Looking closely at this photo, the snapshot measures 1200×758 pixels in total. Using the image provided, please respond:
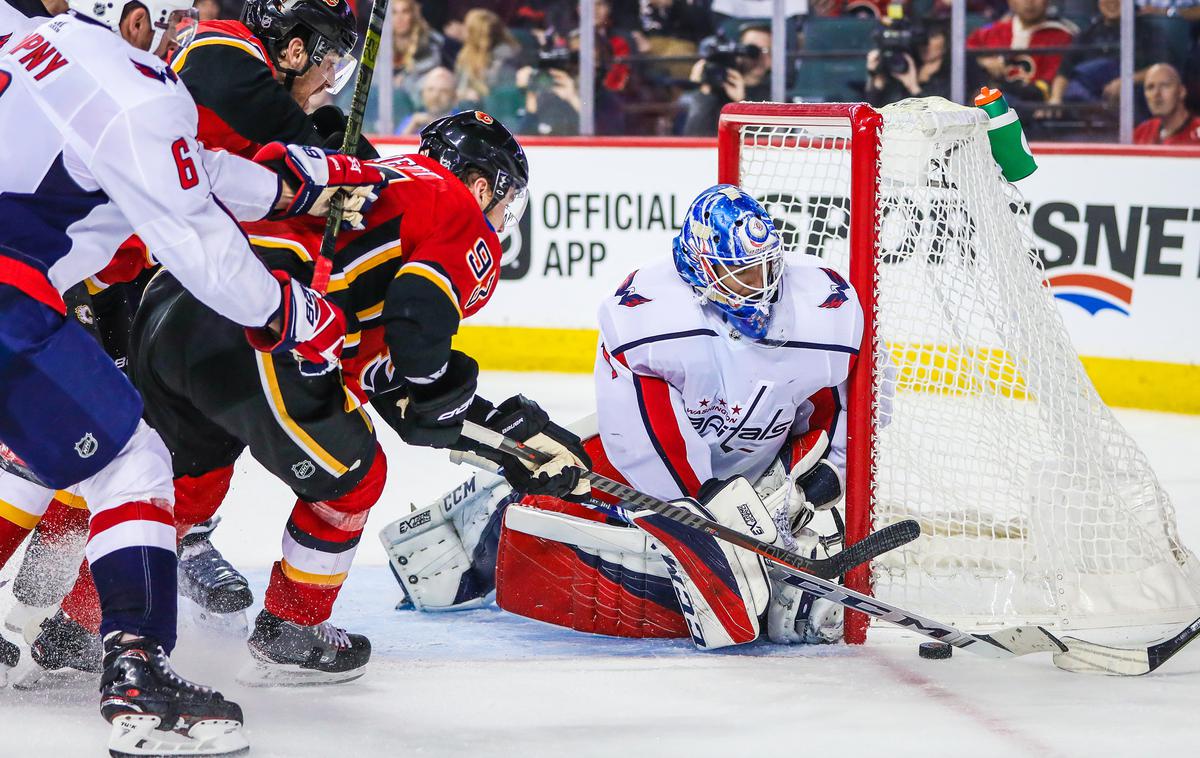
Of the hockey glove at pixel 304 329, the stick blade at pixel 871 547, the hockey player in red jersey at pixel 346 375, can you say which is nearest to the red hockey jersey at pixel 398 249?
the hockey player in red jersey at pixel 346 375

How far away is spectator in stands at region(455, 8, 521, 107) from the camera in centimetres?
624

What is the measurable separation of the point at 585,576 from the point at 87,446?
108 centimetres

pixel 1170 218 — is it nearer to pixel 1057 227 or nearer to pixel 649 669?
pixel 1057 227

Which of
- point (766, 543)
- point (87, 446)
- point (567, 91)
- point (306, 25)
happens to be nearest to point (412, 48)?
point (567, 91)

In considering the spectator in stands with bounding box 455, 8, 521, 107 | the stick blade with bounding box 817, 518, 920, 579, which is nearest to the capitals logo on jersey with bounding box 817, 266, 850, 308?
the stick blade with bounding box 817, 518, 920, 579

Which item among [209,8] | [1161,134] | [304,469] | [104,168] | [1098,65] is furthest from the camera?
[209,8]

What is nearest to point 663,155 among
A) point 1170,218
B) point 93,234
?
point 1170,218

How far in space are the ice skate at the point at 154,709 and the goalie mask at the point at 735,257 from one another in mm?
1132

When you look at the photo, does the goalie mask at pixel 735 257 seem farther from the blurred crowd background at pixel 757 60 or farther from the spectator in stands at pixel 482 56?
the spectator in stands at pixel 482 56

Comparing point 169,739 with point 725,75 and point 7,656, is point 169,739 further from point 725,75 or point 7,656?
point 725,75

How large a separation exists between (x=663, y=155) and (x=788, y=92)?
2.05ft

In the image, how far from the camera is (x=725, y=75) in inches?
234

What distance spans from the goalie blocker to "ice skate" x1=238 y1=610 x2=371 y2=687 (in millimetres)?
418

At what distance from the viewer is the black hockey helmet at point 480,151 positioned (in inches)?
98.9
